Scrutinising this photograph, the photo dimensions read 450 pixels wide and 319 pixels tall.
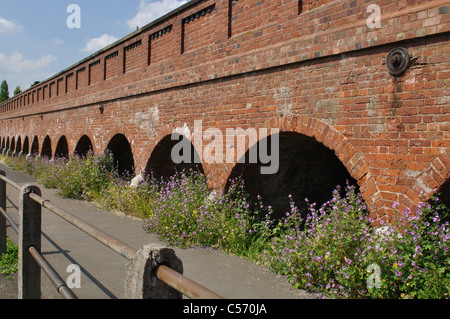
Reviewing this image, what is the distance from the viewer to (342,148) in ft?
14.5

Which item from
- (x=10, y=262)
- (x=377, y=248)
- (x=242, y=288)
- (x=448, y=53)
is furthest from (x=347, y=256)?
(x=10, y=262)

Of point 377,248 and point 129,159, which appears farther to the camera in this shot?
point 129,159

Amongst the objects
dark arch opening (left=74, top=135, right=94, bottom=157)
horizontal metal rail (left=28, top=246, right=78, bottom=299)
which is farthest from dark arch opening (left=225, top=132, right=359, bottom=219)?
dark arch opening (left=74, top=135, right=94, bottom=157)

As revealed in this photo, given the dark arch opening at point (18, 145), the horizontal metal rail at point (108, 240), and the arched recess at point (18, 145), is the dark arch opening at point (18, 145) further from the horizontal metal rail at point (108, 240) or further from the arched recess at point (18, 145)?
the horizontal metal rail at point (108, 240)

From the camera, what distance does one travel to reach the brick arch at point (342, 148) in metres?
4.10

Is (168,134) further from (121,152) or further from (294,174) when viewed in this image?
(121,152)

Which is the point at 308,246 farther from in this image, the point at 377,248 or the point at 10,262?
the point at 10,262

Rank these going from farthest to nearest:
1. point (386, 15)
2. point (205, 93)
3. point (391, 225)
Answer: point (205, 93)
point (386, 15)
point (391, 225)

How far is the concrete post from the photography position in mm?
1630

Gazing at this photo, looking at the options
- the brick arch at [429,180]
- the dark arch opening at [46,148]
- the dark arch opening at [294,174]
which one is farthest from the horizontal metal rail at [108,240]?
the dark arch opening at [46,148]

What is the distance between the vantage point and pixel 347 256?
378 cm

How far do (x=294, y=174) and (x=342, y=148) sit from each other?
2470 mm

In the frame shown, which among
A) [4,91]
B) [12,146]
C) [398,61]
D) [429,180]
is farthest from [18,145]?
[4,91]

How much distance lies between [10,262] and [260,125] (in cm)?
369
